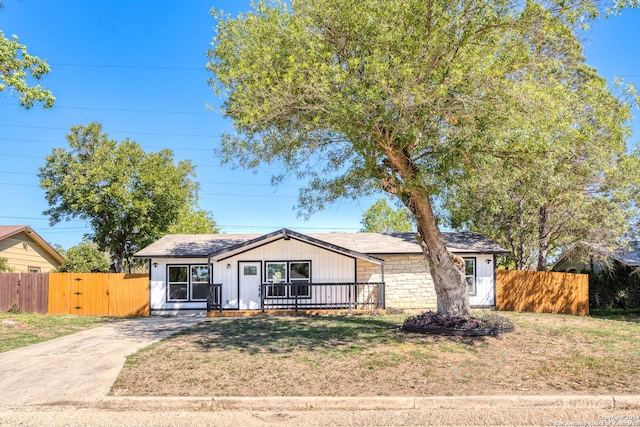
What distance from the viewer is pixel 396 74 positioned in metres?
8.95

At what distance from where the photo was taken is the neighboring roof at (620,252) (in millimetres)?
19562

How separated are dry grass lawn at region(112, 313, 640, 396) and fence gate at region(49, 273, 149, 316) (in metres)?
9.13

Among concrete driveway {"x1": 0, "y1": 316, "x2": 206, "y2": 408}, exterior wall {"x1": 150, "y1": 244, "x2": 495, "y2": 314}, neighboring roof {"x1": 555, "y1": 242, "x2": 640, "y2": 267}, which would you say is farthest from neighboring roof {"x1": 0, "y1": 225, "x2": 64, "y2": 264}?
neighboring roof {"x1": 555, "y1": 242, "x2": 640, "y2": 267}

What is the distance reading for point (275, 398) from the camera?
655 centimetres

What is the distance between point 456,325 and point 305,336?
128 inches

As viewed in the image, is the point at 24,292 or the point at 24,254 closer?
the point at 24,292

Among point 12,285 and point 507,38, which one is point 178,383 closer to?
point 507,38

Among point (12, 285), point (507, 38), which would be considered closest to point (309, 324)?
point (507, 38)

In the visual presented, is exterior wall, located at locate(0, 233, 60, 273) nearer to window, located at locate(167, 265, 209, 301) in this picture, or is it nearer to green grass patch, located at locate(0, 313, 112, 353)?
green grass patch, located at locate(0, 313, 112, 353)

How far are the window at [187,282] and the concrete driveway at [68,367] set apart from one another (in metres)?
6.64

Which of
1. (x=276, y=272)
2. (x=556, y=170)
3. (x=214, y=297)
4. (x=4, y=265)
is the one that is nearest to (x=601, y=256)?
(x=556, y=170)

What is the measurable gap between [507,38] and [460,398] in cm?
683

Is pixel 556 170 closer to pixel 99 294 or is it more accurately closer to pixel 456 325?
pixel 456 325

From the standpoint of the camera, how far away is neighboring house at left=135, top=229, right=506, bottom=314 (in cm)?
1909
